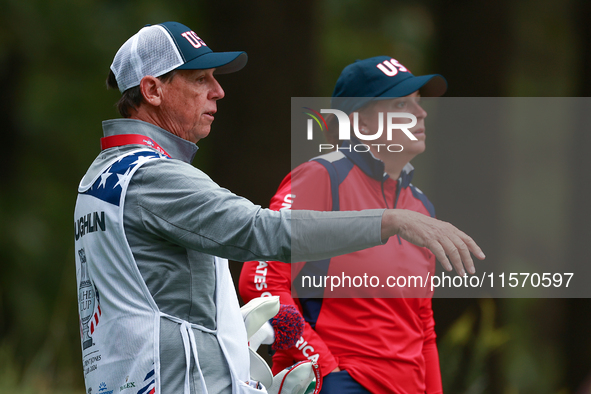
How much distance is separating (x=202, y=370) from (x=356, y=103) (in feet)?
5.11

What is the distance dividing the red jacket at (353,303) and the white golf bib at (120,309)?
644 mm

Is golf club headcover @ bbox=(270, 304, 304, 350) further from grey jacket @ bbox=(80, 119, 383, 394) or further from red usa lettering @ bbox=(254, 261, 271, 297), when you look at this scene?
grey jacket @ bbox=(80, 119, 383, 394)

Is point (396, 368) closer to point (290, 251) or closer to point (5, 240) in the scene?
point (290, 251)

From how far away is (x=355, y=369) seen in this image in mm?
2709

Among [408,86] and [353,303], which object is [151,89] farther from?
[408,86]

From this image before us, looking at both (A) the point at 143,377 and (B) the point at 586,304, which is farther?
(B) the point at 586,304

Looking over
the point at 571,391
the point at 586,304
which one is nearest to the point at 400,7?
the point at 586,304

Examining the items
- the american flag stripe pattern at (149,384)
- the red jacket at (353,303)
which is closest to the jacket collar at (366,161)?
the red jacket at (353,303)

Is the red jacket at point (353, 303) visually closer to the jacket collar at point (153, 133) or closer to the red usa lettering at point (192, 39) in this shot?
the jacket collar at point (153, 133)

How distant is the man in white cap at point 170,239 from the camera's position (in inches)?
71.0

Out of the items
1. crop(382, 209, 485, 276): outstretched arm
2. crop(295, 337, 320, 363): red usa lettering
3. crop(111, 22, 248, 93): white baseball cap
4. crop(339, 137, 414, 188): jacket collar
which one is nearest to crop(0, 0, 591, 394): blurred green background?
crop(339, 137, 414, 188): jacket collar

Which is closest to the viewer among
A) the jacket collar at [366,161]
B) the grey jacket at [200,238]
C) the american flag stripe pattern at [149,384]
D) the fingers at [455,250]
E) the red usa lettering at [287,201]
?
the fingers at [455,250]

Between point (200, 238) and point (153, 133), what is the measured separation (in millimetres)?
521

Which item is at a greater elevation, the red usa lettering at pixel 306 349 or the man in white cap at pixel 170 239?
the man in white cap at pixel 170 239
